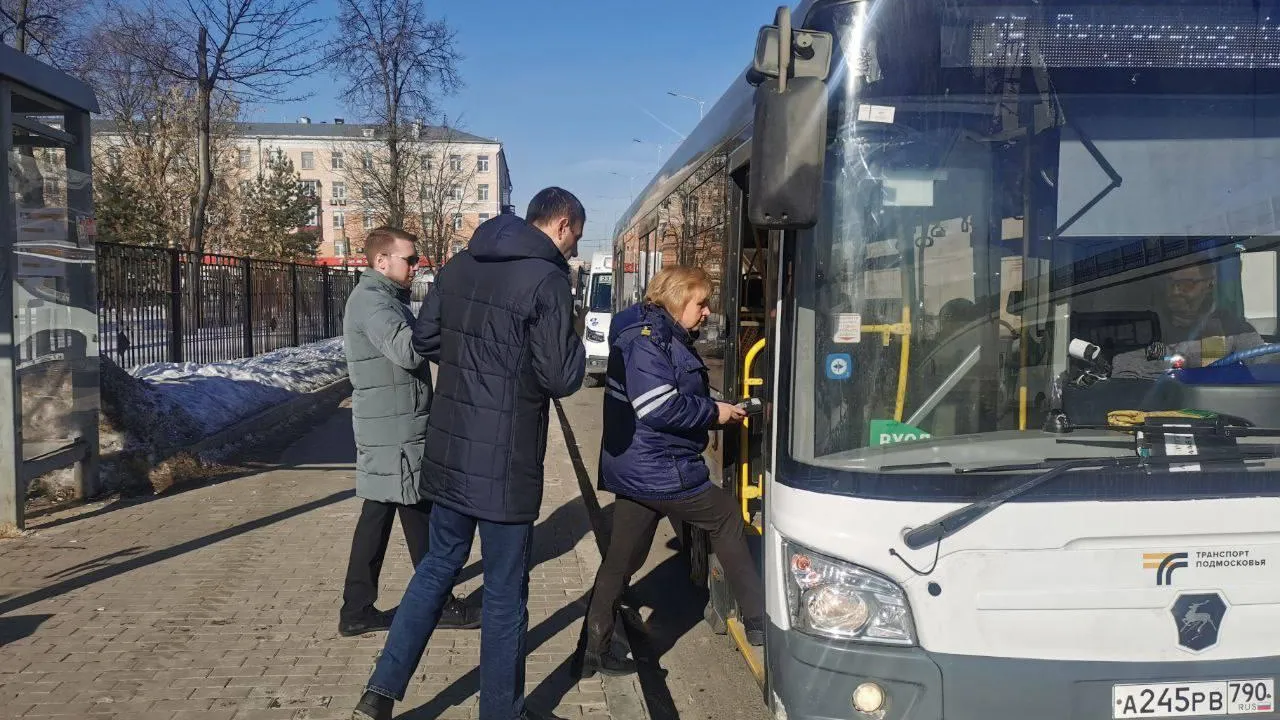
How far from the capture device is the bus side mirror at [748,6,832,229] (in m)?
2.97

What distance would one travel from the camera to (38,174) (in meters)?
7.54

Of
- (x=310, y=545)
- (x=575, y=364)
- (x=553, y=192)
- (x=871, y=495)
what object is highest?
(x=553, y=192)

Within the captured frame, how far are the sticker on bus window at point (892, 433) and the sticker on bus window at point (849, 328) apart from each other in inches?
10.8

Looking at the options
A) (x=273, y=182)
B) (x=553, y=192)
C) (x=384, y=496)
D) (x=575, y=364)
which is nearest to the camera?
(x=575, y=364)

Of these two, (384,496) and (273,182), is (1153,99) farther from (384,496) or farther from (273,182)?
(273,182)

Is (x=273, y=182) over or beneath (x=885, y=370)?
over

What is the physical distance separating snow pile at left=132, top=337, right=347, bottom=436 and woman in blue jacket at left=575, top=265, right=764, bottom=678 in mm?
4650

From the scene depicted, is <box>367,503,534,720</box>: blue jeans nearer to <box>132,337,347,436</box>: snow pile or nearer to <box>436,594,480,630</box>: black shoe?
<box>436,594,480,630</box>: black shoe

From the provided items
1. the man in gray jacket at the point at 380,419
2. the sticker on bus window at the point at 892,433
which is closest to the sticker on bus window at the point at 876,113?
the sticker on bus window at the point at 892,433

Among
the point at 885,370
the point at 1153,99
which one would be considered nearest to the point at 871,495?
the point at 885,370

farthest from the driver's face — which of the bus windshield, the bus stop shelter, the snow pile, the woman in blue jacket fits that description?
the bus stop shelter

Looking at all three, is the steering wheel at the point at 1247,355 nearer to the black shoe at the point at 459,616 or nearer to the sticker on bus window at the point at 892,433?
the sticker on bus window at the point at 892,433

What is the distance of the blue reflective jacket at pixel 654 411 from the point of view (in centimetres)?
405

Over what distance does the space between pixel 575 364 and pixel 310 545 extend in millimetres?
3994
